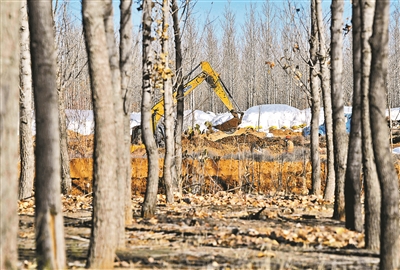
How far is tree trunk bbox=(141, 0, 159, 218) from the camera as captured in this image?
31.1 feet

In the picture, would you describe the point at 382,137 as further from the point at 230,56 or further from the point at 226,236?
the point at 230,56

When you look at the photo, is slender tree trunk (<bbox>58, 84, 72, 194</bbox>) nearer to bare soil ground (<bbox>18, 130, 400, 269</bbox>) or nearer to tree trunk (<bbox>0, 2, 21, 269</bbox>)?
bare soil ground (<bbox>18, 130, 400, 269</bbox>)

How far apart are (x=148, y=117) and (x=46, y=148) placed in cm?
412

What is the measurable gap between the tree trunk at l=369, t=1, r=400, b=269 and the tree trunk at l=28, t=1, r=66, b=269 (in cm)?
284

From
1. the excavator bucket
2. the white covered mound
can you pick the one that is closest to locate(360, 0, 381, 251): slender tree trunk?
the excavator bucket

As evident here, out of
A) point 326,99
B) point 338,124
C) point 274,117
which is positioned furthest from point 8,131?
point 274,117

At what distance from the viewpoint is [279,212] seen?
428 inches

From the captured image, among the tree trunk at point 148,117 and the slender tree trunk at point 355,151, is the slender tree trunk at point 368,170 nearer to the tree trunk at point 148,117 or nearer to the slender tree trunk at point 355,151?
the slender tree trunk at point 355,151

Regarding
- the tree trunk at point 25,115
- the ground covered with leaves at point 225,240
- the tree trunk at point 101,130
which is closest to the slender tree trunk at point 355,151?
the ground covered with leaves at point 225,240

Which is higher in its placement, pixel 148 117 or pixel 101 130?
pixel 148 117

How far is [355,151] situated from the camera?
8.13m

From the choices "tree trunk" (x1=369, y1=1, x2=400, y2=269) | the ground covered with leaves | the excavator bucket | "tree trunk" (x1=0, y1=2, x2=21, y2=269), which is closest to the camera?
"tree trunk" (x1=0, y1=2, x2=21, y2=269)

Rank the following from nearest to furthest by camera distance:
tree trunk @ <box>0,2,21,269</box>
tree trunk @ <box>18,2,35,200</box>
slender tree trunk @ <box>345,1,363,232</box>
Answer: tree trunk @ <box>0,2,21,269</box>, slender tree trunk @ <box>345,1,363,232</box>, tree trunk @ <box>18,2,35,200</box>

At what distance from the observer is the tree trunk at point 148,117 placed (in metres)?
9.47
